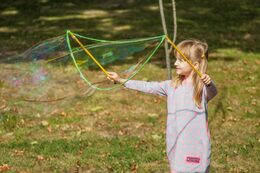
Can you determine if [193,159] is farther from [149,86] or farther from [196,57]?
[196,57]

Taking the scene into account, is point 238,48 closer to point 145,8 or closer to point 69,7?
point 145,8

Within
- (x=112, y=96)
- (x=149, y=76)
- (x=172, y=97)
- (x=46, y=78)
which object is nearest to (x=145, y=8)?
(x=149, y=76)

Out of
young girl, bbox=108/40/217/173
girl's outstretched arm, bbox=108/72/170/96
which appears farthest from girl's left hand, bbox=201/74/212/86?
girl's outstretched arm, bbox=108/72/170/96

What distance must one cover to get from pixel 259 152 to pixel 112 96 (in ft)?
13.6

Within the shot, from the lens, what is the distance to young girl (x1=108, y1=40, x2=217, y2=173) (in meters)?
5.07

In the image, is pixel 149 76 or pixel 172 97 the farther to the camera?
pixel 149 76

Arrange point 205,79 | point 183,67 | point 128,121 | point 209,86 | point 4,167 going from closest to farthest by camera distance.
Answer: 1. point 205,79
2. point 209,86
3. point 183,67
4. point 4,167
5. point 128,121

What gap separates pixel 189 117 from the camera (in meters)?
5.07

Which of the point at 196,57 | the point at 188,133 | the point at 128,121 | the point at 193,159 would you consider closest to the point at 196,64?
the point at 196,57

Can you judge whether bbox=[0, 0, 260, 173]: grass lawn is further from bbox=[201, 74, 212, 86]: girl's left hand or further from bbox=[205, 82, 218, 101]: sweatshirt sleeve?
bbox=[201, 74, 212, 86]: girl's left hand

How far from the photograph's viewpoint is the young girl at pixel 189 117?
16.6 feet

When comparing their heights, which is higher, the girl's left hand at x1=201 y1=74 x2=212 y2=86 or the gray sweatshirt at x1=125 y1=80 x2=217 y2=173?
the girl's left hand at x1=201 y1=74 x2=212 y2=86

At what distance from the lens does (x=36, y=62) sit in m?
6.59

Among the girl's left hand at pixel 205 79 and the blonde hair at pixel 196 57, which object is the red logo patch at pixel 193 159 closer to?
the blonde hair at pixel 196 57
